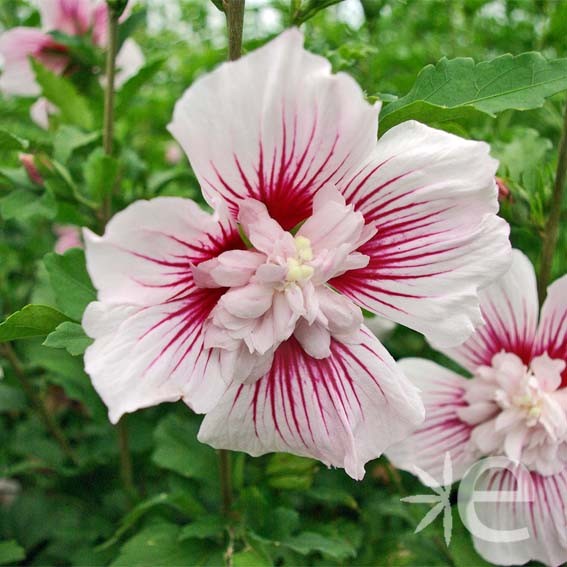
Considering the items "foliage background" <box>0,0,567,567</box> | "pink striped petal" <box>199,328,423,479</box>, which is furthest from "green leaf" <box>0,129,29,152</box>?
"pink striped petal" <box>199,328,423,479</box>

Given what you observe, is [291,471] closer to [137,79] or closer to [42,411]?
[42,411]

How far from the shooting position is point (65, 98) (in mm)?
1214

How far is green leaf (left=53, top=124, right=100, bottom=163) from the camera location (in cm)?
105

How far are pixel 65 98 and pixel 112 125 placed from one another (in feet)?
0.94

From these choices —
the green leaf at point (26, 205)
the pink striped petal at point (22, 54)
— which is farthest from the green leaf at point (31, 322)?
the pink striped petal at point (22, 54)

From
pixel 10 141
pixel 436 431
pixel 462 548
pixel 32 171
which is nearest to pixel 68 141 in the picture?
pixel 32 171

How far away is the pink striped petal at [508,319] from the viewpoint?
84 cm

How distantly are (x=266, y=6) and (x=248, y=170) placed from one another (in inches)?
25.8

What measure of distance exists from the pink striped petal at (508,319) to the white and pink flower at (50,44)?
78 centimetres

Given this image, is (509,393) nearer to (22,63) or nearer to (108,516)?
(108,516)

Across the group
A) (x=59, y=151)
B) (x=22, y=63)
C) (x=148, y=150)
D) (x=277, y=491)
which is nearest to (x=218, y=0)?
(x=59, y=151)

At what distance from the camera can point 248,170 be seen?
23.5 inches

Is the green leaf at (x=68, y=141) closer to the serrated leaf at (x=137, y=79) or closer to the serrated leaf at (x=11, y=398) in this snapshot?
the serrated leaf at (x=137, y=79)

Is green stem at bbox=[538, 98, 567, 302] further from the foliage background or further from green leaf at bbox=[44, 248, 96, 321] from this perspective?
green leaf at bbox=[44, 248, 96, 321]
